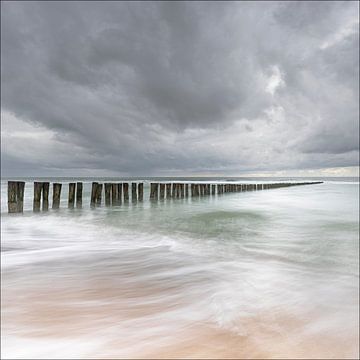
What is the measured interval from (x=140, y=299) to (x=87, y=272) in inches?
55.0

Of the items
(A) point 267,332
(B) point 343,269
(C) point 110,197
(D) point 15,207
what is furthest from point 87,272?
(C) point 110,197

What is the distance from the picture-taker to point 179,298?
10.2 feet

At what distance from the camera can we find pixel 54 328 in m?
2.30

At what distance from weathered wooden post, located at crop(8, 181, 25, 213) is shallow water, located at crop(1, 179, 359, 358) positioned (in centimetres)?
591

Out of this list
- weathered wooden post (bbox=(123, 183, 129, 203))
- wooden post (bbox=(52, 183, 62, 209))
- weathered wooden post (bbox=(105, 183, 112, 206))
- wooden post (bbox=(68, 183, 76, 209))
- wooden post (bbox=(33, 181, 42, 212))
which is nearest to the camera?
wooden post (bbox=(33, 181, 42, 212))

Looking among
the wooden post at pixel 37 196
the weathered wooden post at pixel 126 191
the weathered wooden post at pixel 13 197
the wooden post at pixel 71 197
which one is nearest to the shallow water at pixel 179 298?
the weathered wooden post at pixel 13 197

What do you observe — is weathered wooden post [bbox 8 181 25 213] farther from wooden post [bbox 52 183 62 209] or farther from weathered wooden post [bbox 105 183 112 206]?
weathered wooden post [bbox 105 183 112 206]

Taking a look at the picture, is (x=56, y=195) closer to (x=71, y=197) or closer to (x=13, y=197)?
(x=71, y=197)

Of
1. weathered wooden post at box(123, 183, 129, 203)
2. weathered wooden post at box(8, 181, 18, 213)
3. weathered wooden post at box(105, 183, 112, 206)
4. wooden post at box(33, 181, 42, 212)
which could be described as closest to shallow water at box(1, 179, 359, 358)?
weathered wooden post at box(8, 181, 18, 213)

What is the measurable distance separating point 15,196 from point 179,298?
11693 millimetres

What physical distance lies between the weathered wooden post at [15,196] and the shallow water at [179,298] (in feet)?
19.4

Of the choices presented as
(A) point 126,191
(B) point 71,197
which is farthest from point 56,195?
(A) point 126,191

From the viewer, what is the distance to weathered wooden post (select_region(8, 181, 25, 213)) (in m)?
11.9

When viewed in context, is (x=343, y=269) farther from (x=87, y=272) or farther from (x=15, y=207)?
(x=15, y=207)
